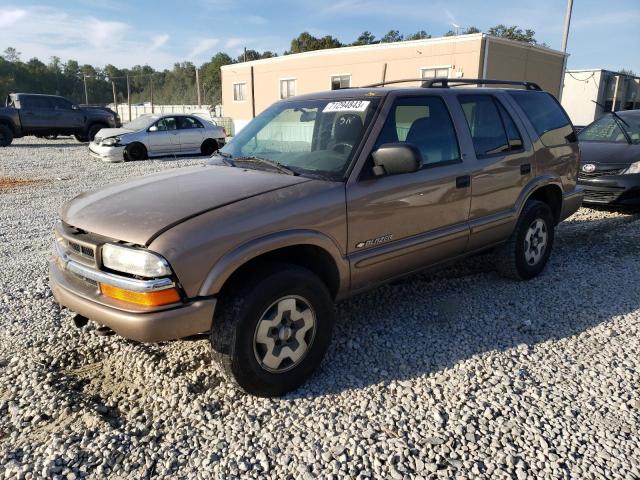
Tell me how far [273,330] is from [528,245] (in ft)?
10.1

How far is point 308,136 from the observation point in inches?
147

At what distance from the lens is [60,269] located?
314 centimetres

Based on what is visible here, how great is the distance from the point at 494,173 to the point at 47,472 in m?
3.79

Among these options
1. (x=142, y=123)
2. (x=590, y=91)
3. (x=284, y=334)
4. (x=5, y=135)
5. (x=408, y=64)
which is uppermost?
(x=408, y=64)

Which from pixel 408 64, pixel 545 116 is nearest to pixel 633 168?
pixel 545 116

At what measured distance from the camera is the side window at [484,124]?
4164 millimetres

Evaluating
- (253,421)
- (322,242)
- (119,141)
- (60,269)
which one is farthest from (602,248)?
(119,141)

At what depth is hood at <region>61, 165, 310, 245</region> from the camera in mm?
2686

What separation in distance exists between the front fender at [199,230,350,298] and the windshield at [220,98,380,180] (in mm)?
466

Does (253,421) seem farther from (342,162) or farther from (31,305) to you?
(31,305)

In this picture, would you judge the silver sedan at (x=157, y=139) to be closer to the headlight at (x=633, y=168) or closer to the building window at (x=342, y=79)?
the building window at (x=342, y=79)

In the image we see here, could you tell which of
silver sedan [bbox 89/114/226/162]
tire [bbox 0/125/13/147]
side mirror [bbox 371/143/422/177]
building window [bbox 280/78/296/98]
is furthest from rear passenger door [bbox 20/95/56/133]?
side mirror [bbox 371/143/422/177]

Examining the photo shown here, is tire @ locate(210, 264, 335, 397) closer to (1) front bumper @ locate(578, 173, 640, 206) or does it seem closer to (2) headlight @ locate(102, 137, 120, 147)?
(1) front bumper @ locate(578, 173, 640, 206)

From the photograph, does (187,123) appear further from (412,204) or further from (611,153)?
(412,204)
